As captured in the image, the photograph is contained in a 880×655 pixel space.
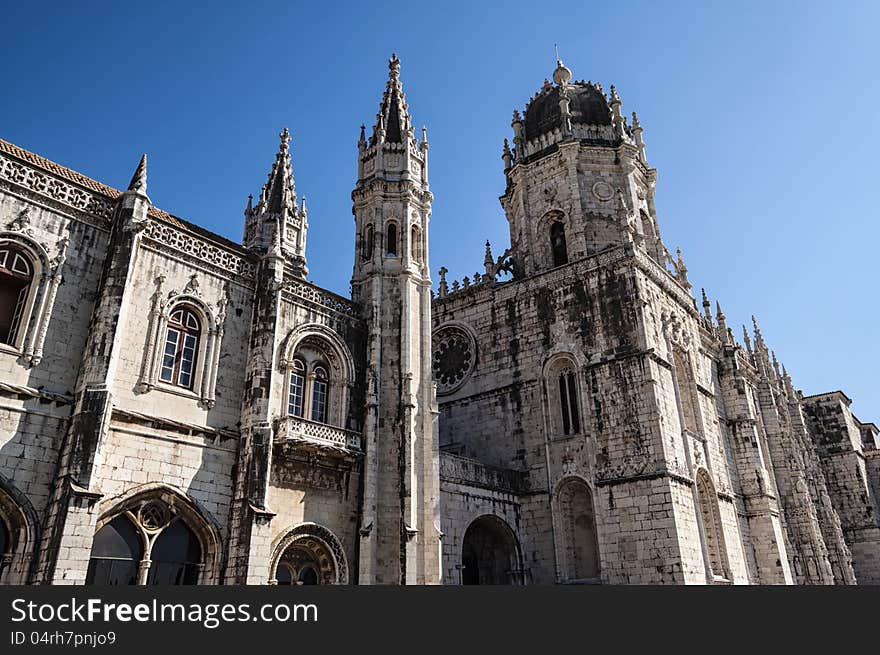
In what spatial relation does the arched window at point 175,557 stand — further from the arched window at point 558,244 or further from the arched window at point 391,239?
the arched window at point 558,244

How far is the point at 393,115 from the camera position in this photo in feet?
78.6

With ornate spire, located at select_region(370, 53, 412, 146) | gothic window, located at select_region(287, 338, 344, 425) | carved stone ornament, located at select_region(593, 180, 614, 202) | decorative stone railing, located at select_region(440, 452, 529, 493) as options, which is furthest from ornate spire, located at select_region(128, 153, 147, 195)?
carved stone ornament, located at select_region(593, 180, 614, 202)

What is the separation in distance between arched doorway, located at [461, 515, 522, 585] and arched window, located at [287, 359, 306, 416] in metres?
8.42

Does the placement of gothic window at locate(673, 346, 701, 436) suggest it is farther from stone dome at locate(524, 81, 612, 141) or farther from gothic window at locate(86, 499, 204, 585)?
gothic window at locate(86, 499, 204, 585)

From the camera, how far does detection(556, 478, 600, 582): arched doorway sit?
23328 millimetres

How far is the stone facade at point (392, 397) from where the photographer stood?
14.1m

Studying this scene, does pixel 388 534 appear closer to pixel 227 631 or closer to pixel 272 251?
pixel 272 251

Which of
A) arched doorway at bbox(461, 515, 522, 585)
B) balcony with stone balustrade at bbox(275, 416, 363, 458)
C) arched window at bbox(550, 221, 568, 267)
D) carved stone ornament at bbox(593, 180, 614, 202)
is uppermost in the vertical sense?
carved stone ornament at bbox(593, 180, 614, 202)

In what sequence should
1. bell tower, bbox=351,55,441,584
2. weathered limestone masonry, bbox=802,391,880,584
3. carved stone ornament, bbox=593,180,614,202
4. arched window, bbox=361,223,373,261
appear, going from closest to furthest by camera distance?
bell tower, bbox=351,55,441,584
arched window, bbox=361,223,373,261
carved stone ornament, bbox=593,180,614,202
weathered limestone masonry, bbox=802,391,880,584

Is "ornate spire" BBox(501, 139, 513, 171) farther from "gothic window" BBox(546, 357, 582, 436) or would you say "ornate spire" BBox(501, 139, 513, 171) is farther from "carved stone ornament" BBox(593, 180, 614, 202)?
"gothic window" BBox(546, 357, 582, 436)

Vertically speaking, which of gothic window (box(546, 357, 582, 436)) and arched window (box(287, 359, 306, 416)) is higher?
gothic window (box(546, 357, 582, 436))

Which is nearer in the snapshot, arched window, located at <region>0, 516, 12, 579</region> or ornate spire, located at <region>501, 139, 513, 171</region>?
arched window, located at <region>0, 516, 12, 579</region>

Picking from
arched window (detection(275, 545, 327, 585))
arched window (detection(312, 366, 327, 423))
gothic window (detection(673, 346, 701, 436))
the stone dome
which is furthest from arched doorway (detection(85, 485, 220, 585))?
the stone dome

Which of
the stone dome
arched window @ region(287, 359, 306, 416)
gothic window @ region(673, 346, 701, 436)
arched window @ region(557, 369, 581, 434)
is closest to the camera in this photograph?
arched window @ region(287, 359, 306, 416)
